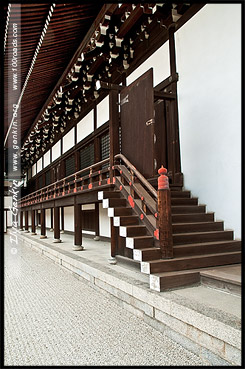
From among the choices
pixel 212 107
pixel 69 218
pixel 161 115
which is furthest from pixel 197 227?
pixel 69 218

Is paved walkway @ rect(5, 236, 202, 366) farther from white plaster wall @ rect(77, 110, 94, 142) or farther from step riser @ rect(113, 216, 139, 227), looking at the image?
white plaster wall @ rect(77, 110, 94, 142)

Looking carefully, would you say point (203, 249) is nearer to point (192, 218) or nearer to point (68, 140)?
point (192, 218)

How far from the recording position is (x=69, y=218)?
12.4m

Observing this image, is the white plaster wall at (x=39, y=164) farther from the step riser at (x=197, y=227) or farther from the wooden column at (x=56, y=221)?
the step riser at (x=197, y=227)

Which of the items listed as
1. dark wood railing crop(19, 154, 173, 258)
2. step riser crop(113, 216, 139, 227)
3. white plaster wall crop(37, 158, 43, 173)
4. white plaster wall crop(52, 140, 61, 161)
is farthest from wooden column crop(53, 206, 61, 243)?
white plaster wall crop(37, 158, 43, 173)

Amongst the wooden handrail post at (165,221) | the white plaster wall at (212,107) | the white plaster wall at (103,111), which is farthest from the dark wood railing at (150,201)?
the white plaster wall at (103,111)

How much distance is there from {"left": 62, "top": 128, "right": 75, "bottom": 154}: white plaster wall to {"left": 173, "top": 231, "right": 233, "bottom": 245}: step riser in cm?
772

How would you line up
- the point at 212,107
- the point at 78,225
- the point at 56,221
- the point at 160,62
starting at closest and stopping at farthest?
1. the point at 212,107
2. the point at 160,62
3. the point at 78,225
4. the point at 56,221

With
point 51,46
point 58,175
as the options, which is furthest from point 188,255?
point 58,175

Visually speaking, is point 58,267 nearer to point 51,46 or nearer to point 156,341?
point 156,341

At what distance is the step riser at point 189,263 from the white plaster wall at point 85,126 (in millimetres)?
6270

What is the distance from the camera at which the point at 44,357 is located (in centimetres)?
239

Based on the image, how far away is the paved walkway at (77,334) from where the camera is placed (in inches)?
91.7

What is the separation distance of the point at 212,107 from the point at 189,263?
2672 millimetres
